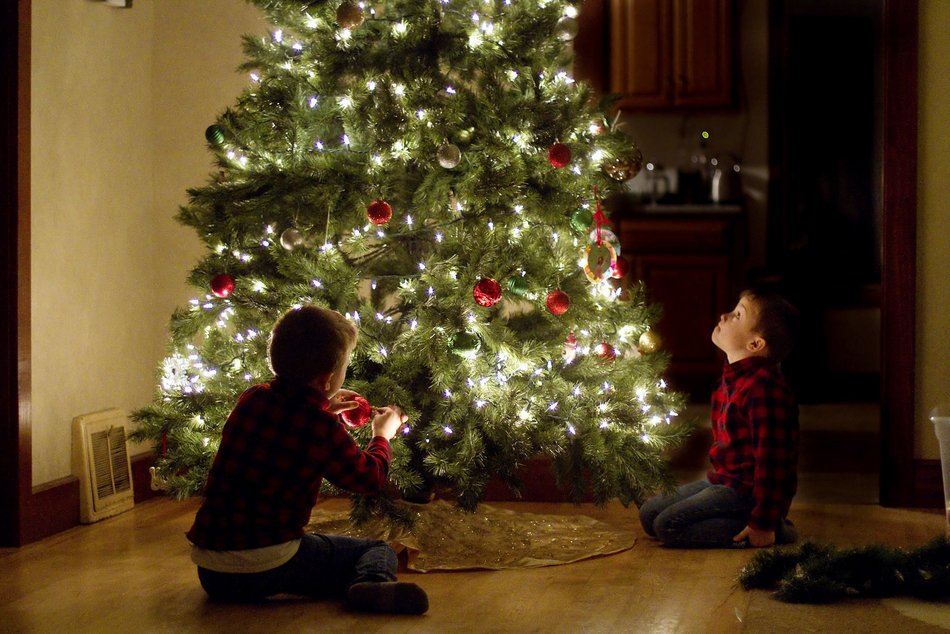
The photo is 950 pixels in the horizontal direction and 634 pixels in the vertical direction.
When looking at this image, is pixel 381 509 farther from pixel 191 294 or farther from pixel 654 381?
pixel 191 294

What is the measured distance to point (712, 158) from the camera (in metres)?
7.30

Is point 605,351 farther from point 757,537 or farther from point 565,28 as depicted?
point 565,28

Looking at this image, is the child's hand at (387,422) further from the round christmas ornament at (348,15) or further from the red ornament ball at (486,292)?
the round christmas ornament at (348,15)

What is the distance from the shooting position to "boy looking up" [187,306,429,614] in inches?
94.8

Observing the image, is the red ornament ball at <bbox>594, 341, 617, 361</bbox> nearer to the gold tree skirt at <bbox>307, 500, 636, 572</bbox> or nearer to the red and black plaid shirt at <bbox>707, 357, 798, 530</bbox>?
the red and black plaid shirt at <bbox>707, 357, 798, 530</bbox>

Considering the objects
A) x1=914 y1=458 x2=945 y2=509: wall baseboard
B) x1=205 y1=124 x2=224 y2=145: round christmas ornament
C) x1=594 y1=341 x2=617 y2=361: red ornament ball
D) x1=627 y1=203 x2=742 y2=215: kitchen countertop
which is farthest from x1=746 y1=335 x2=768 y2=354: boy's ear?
x1=627 y1=203 x2=742 y2=215: kitchen countertop

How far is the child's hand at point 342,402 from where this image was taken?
2619 mm

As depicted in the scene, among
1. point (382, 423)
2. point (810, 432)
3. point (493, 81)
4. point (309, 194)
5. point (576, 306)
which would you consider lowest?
point (810, 432)

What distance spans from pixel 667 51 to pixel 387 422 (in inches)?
187

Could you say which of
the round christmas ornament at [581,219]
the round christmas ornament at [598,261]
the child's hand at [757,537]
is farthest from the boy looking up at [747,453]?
the round christmas ornament at [581,219]

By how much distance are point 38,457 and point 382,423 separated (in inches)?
51.1

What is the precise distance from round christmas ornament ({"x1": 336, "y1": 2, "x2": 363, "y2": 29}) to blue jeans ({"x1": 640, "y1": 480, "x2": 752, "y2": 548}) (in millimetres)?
1569

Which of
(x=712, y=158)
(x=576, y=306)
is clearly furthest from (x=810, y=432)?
(x=576, y=306)

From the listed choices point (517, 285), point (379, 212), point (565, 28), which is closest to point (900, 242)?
point (565, 28)
